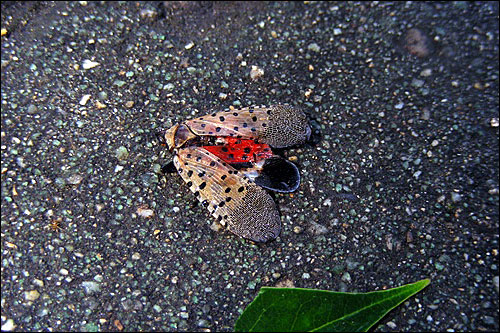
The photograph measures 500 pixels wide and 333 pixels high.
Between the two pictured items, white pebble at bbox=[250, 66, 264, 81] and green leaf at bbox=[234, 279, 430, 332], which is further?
white pebble at bbox=[250, 66, 264, 81]

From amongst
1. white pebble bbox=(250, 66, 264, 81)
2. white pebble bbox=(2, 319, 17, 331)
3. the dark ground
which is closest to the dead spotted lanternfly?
the dark ground

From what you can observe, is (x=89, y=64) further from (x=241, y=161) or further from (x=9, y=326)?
(x=9, y=326)

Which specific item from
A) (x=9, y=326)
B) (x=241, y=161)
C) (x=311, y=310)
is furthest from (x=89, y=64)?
(x=311, y=310)

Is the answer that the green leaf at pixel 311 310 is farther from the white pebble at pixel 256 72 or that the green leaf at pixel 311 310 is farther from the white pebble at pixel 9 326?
the white pebble at pixel 256 72

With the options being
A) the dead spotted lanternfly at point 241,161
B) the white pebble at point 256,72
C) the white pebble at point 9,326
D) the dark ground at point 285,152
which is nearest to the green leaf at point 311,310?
the dark ground at point 285,152

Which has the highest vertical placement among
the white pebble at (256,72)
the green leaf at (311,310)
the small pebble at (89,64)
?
the white pebble at (256,72)

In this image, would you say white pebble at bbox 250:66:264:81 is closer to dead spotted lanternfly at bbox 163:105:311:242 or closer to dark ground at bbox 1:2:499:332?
dark ground at bbox 1:2:499:332

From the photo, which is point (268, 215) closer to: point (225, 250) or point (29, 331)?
point (225, 250)
